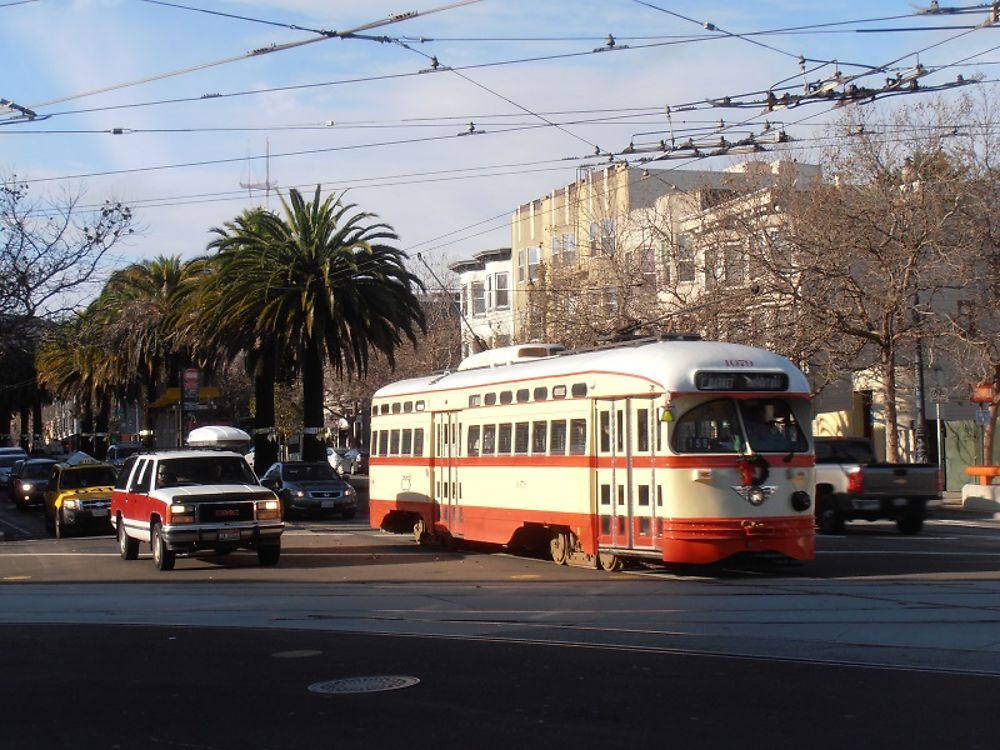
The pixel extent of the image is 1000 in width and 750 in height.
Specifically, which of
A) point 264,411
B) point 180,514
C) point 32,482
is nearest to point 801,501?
point 180,514

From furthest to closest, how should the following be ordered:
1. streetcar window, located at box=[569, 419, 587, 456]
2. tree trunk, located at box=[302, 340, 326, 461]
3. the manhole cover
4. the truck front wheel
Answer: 1. tree trunk, located at box=[302, 340, 326, 461]
2. the truck front wheel
3. streetcar window, located at box=[569, 419, 587, 456]
4. the manhole cover

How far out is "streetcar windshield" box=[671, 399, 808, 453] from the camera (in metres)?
17.1

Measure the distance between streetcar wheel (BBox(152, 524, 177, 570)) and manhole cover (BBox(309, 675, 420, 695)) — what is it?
11099 mm

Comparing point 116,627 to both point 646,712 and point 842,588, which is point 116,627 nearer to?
point 646,712

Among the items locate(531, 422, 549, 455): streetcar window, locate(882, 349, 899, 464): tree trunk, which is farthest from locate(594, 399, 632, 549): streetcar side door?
locate(882, 349, 899, 464): tree trunk

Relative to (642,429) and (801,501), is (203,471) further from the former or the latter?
(801,501)

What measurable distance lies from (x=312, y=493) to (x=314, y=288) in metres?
8.10

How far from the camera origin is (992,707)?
28.7 feet

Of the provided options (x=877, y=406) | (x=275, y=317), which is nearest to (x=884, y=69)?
(x=275, y=317)

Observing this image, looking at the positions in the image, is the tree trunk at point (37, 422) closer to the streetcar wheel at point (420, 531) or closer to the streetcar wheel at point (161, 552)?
the streetcar wheel at point (420, 531)

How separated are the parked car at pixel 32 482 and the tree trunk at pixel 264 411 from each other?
266 inches

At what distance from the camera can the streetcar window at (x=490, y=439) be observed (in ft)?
70.4

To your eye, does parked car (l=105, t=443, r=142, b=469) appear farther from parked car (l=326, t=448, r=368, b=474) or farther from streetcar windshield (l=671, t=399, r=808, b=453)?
streetcar windshield (l=671, t=399, r=808, b=453)

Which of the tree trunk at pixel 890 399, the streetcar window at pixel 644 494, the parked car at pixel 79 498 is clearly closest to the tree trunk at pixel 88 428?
the parked car at pixel 79 498
